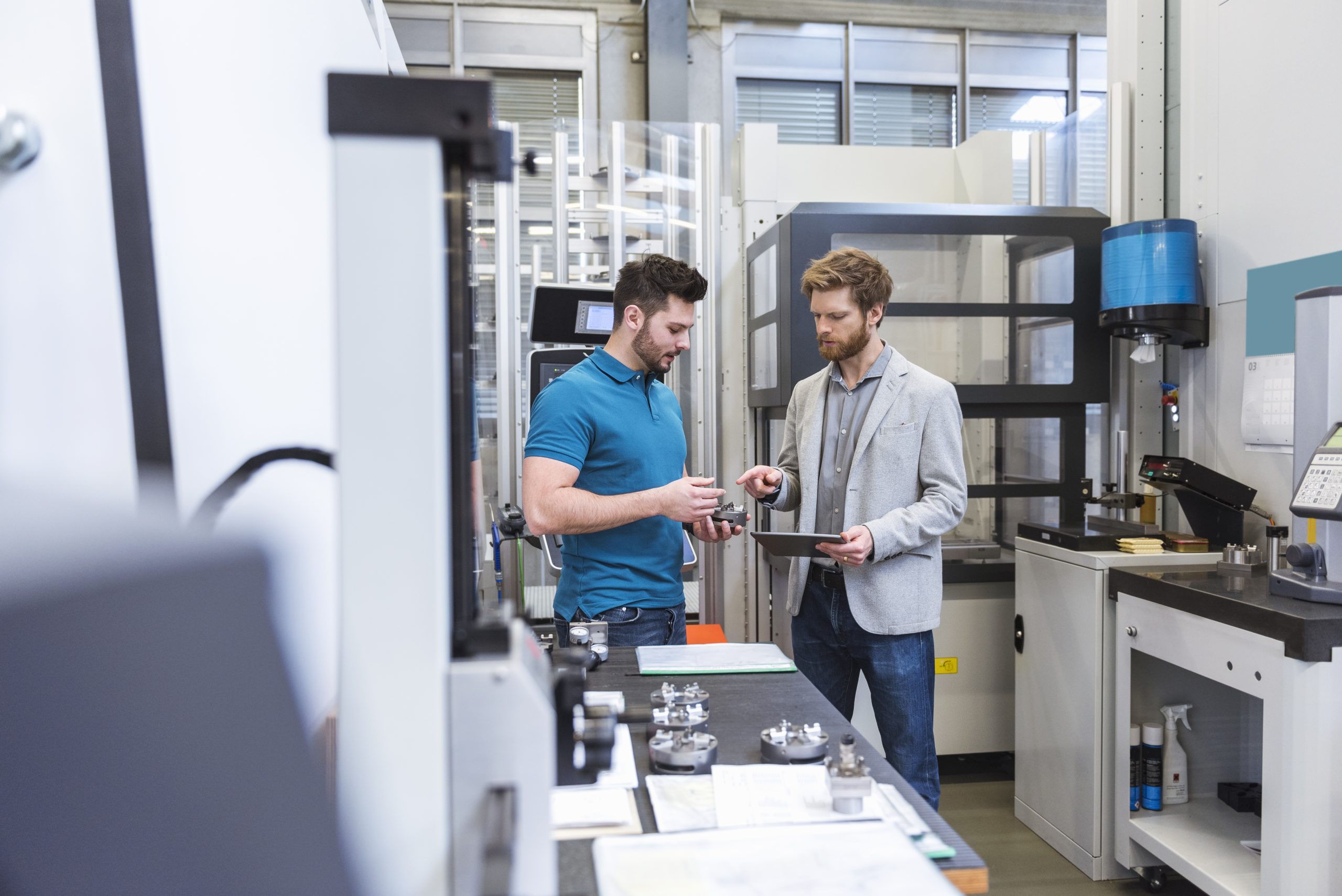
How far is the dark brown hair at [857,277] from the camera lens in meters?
2.12

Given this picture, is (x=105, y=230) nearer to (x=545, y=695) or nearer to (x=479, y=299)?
(x=545, y=695)

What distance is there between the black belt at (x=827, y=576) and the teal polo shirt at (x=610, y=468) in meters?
0.41

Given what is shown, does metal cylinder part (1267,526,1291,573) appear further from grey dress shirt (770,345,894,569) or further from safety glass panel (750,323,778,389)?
safety glass panel (750,323,778,389)

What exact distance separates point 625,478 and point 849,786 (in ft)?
3.33

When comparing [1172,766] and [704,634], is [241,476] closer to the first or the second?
[704,634]

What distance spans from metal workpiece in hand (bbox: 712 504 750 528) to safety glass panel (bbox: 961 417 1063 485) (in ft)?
4.78

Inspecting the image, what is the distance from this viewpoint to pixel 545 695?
2.10 ft

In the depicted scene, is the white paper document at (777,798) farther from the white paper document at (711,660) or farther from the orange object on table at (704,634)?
the orange object on table at (704,634)

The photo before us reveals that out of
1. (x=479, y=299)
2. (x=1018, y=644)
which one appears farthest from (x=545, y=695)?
(x=479, y=299)

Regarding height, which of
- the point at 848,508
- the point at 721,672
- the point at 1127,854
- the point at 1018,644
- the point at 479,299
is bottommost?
the point at 1127,854

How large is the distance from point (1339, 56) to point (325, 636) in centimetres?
266

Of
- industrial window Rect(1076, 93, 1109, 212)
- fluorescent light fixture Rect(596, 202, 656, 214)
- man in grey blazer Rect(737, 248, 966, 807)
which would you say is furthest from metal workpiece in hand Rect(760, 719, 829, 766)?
fluorescent light fixture Rect(596, 202, 656, 214)

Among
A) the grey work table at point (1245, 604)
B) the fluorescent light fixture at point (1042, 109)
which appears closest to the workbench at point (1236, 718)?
the grey work table at point (1245, 604)

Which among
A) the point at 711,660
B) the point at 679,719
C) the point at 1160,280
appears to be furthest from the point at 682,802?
the point at 1160,280
